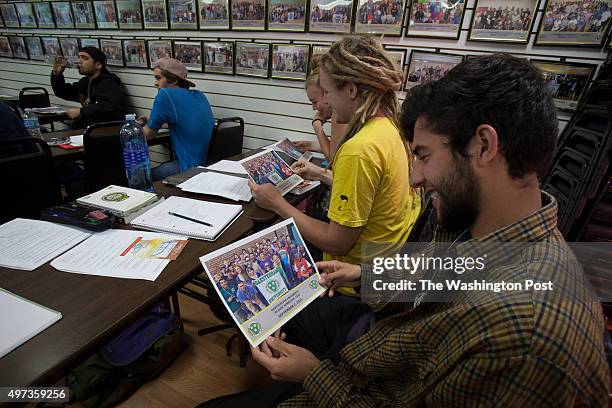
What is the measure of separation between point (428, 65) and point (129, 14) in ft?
11.0

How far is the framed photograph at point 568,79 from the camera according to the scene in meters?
1.89

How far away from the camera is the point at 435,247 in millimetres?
926

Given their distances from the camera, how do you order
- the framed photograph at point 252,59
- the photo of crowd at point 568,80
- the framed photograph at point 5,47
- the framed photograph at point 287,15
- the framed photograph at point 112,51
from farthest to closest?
the framed photograph at point 5,47
the framed photograph at point 112,51
the framed photograph at point 252,59
the framed photograph at point 287,15
the photo of crowd at point 568,80

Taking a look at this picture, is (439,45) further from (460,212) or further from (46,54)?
(46,54)

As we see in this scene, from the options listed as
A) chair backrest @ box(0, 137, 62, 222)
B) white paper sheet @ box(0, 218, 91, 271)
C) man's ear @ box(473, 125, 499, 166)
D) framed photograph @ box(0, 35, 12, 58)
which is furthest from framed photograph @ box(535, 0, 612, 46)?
framed photograph @ box(0, 35, 12, 58)

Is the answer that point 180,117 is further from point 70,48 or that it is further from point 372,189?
point 70,48

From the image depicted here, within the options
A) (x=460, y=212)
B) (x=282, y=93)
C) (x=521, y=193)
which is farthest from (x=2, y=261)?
(x=282, y=93)

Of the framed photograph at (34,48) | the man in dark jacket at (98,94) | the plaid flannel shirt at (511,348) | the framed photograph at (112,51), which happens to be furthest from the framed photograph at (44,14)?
the plaid flannel shirt at (511,348)

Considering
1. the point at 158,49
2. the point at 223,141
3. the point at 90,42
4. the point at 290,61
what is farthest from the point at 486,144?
the point at 90,42

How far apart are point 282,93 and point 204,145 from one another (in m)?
0.90

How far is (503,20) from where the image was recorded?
2.04 metres

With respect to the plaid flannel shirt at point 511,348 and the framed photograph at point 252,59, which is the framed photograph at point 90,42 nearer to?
the framed photograph at point 252,59

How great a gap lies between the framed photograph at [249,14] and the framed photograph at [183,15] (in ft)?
1.63

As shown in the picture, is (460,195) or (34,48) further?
(34,48)
